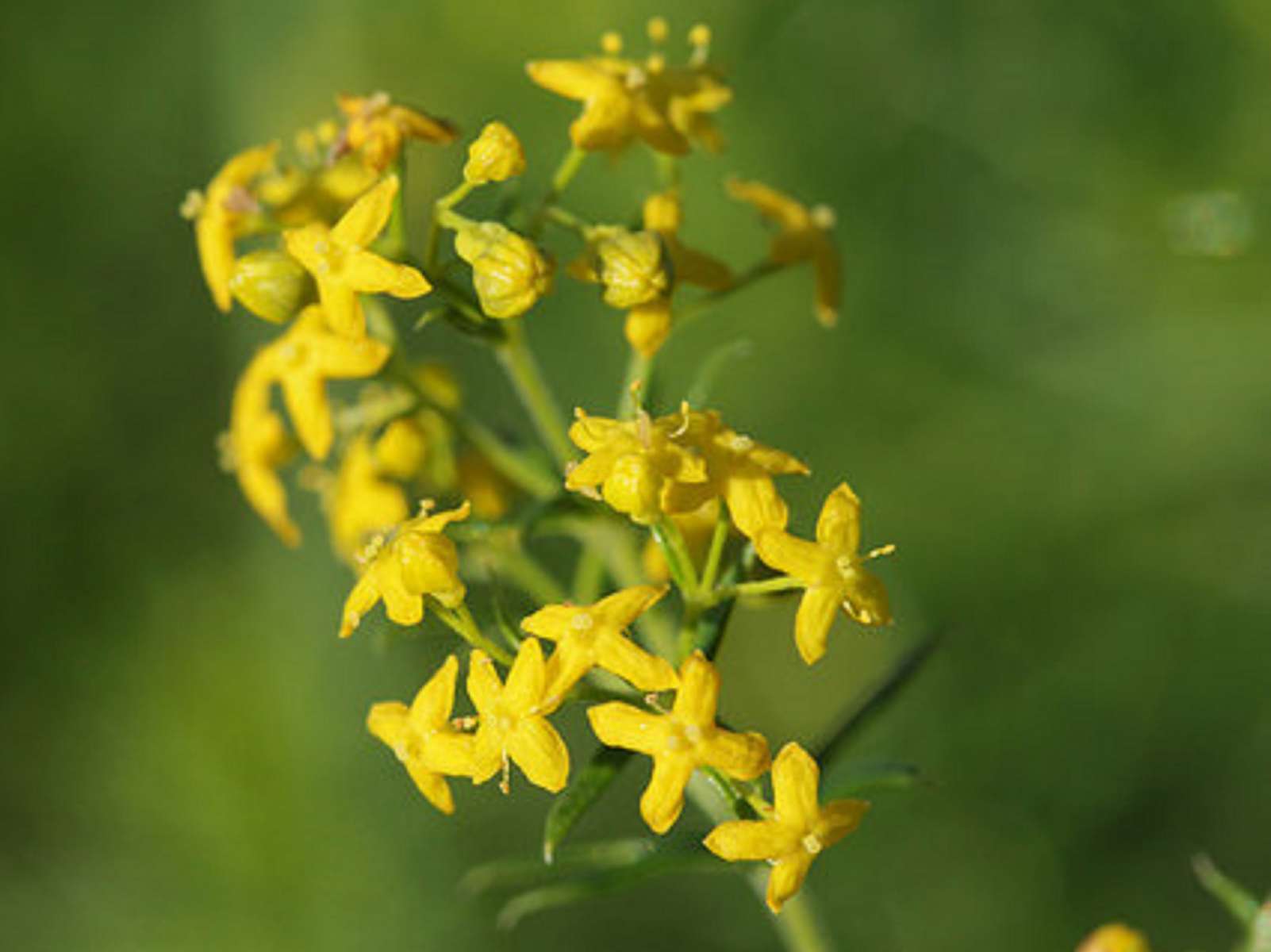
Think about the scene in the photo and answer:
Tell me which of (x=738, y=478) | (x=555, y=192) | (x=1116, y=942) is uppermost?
(x=555, y=192)

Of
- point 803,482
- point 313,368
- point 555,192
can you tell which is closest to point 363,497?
point 313,368

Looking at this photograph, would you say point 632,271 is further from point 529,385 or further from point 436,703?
point 436,703

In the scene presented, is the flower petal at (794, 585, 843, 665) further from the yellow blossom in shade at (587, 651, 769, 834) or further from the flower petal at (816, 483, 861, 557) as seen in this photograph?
the yellow blossom in shade at (587, 651, 769, 834)

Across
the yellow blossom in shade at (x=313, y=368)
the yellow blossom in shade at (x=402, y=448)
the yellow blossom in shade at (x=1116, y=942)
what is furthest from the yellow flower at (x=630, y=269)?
the yellow blossom in shade at (x=1116, y=942)

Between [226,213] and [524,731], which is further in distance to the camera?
[226,213]

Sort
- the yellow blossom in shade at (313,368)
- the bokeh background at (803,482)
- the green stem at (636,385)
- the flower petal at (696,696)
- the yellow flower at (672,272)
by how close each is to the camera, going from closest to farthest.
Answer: the flower petal at (696,696), the green stem at (636,385), the yellow flower at (672,272), the yellow blossom in shade at (313,368), the bokeh background at (803,482)

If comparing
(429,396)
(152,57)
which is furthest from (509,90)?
(429,396)

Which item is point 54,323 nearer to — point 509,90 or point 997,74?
point 509,90

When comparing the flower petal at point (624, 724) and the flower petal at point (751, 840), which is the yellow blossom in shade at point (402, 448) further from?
the flower petal at point (751, 840)
